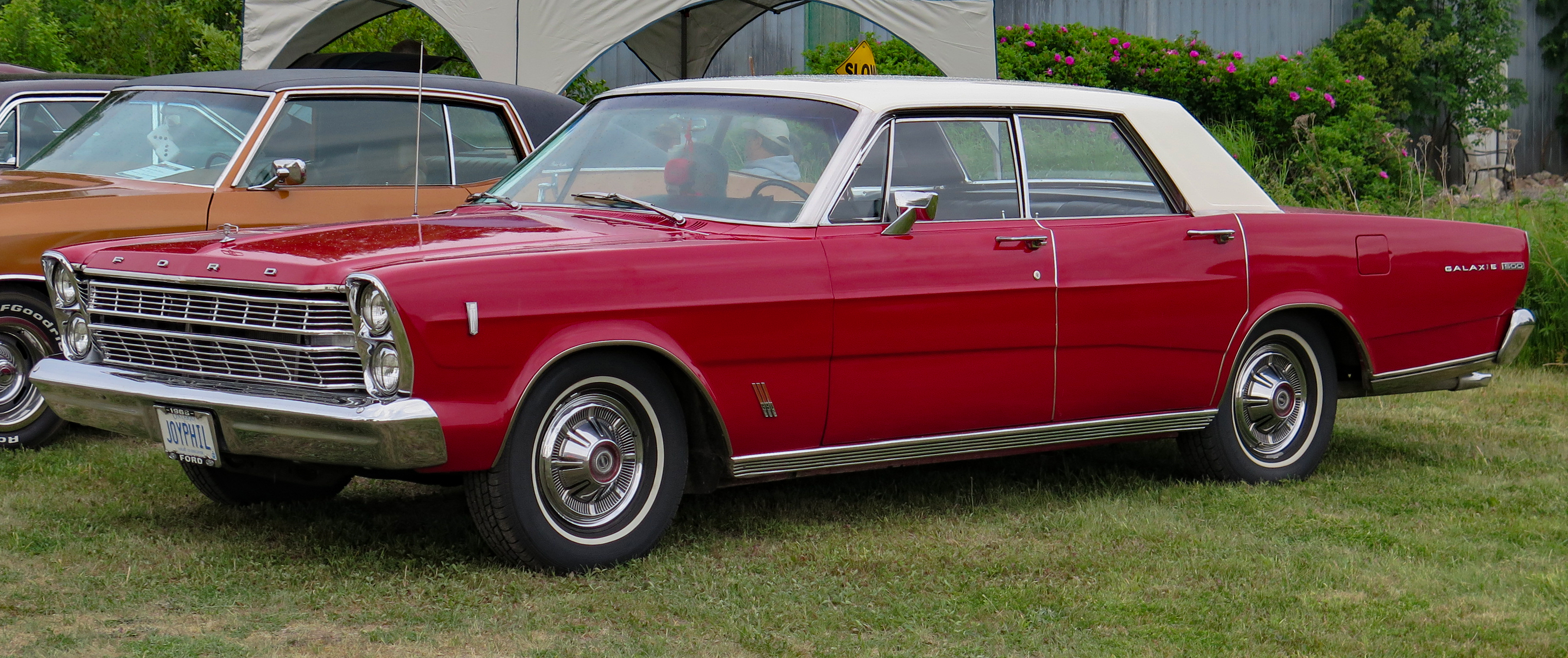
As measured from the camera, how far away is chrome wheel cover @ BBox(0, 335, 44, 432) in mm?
6684

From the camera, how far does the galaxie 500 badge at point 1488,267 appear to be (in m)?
6.66

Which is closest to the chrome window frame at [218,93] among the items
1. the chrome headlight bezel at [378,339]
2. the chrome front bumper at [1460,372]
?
the chrome headlight bezel at [378,339]

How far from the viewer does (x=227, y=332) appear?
473cm

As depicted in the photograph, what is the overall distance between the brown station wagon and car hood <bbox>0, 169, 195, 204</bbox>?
1 cm

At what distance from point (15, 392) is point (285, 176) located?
4.65 ft

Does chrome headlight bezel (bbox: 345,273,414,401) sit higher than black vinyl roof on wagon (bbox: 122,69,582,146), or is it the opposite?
black vinyl roof on wagon (bbox: 122,69,582,146)

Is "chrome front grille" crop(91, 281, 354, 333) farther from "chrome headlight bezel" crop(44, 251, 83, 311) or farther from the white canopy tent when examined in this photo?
the white canopy tent

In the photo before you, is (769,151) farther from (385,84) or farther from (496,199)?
(385,84)

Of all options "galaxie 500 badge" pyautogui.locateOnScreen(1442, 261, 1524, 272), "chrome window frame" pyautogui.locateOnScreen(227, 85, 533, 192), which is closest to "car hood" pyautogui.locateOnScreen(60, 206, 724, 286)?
"chrome window frame" pyautogui.locateOnScreen(227, 85, 533, 192)

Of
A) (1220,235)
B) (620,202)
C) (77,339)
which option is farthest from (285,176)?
(1220,235)

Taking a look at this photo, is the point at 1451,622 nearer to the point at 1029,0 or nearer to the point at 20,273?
the point at 20,273

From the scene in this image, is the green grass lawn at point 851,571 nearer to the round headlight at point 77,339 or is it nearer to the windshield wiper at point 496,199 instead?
the round headlight at point 77,339

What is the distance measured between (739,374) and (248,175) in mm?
3192

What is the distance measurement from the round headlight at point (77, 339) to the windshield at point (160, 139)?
193 centimetres
